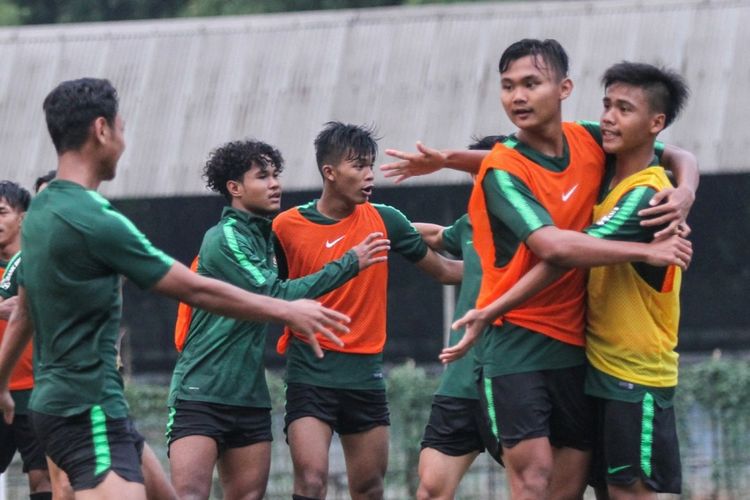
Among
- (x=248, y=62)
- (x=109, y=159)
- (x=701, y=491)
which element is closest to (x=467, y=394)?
(x=109, y=159)

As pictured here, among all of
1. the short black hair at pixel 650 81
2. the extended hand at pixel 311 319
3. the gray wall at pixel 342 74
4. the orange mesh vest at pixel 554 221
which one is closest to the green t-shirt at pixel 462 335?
the orange mesh vest at pixel 554 221

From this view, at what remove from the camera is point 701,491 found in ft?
41.3

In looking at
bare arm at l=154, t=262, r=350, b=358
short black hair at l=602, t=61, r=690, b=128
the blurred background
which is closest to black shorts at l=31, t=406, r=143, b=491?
bare arm at l=154, t=262, r=350, b=358

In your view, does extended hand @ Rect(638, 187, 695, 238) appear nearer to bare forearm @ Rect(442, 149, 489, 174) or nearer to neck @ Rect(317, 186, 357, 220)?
bare forearm @ Rect(442, 149, 489, 174)

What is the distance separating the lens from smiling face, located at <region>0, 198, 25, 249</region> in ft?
30.9

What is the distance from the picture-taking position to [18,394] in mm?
9320

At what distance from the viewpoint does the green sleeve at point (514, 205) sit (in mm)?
6570

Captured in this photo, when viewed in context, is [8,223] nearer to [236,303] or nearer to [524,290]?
[236,303]

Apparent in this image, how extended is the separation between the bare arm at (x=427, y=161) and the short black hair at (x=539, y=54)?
1.99ft

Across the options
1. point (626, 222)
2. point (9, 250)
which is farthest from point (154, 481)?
point (9, 250)

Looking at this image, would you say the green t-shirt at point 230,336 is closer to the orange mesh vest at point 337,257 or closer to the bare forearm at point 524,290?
the orange mesh vest at point 337,257

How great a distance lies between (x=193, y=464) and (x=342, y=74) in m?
15.5

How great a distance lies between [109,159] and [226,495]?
2.58 metres

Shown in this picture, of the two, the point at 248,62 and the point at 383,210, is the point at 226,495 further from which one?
the point at 248,62
